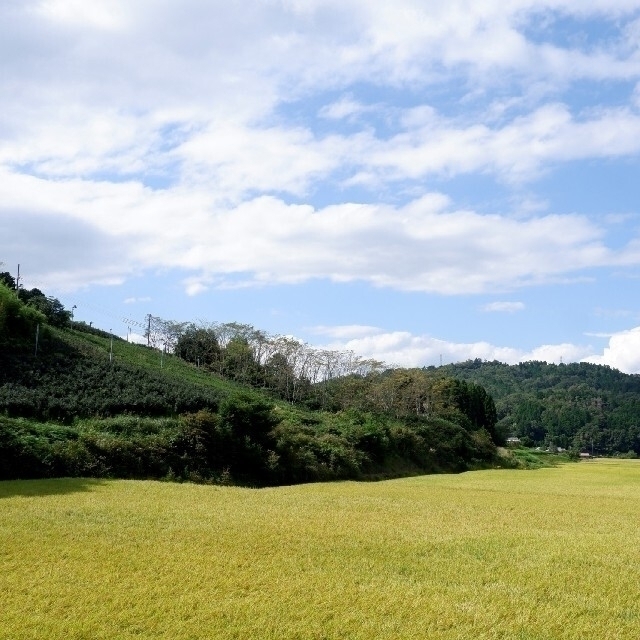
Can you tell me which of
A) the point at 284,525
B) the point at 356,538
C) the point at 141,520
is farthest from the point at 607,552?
the point at 141,520

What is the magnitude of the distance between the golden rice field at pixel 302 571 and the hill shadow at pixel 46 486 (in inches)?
10.8

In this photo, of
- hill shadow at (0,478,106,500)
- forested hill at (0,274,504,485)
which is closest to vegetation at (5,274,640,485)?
forested hill at (0,274,504,485)

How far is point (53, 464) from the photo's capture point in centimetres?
2677

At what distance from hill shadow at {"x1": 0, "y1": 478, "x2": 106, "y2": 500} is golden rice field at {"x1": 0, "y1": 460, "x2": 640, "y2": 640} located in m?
0.27

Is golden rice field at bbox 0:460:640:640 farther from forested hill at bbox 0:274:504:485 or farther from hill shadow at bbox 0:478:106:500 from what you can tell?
forested hill at bbox 0:274:504:485

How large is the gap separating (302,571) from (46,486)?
14.3m

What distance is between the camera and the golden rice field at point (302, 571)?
8.78 m

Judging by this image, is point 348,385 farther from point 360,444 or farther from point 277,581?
point 277,581

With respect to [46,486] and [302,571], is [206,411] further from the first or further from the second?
[302,571]

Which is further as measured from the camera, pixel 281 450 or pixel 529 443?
pixel 529 443

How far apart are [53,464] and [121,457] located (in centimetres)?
333

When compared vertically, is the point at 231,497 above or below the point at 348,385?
below

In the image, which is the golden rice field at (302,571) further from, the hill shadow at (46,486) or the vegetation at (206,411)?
the vegetation at (206,411)

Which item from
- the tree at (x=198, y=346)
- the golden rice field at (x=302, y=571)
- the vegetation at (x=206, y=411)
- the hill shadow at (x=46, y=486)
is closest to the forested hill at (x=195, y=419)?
the vegetation at (x=206, y=411)
